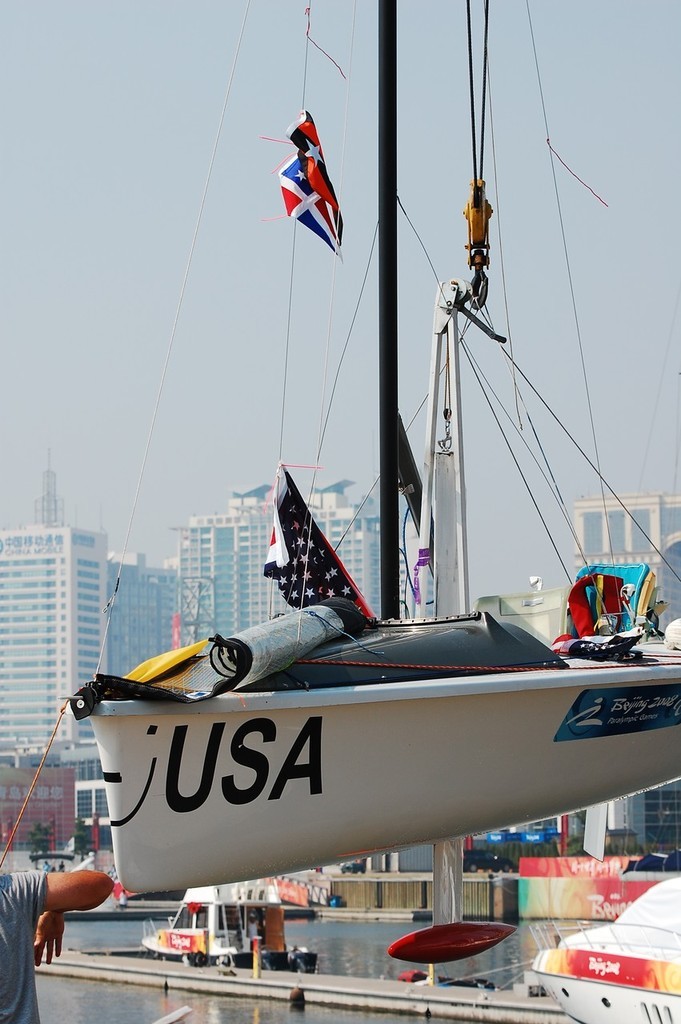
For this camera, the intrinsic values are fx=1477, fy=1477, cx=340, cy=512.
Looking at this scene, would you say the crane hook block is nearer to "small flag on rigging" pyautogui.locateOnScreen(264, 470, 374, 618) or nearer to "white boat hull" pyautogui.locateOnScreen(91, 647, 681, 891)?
"small flag on rigging" pyautogui.locateOnScreen(264, 470, 374, 618)

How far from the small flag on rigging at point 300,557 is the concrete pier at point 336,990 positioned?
19.0 metres

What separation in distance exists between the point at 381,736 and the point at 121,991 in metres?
36.5

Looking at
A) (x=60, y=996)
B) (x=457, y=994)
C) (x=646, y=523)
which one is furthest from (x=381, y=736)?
(x=646, y=523)

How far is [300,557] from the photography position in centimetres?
1188

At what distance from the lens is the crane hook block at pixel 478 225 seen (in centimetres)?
1009

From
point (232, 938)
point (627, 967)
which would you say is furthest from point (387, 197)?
point (232, 938)

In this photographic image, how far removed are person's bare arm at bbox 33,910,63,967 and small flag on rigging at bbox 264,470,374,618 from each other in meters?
5.97

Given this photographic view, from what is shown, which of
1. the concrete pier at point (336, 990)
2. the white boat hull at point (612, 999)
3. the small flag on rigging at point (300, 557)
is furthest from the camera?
the concrete pier at point (336, 990)

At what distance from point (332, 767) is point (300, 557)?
13.5 feet

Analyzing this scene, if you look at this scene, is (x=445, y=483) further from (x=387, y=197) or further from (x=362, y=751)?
(x=362, y=751)

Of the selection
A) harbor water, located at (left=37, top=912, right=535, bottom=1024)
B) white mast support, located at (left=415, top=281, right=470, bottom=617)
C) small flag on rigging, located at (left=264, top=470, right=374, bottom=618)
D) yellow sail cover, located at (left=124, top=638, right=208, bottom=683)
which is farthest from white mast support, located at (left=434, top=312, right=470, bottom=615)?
harbor water, located at (left=37, top=912, right=535, bottom=1024)

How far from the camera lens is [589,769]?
9094 mm

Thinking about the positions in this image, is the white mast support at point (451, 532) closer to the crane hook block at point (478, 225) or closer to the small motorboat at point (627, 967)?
the crane hook block at point (478, 225)

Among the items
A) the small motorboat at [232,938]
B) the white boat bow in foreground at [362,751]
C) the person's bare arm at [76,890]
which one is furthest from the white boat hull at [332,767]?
the small motorboat at [232,938]
